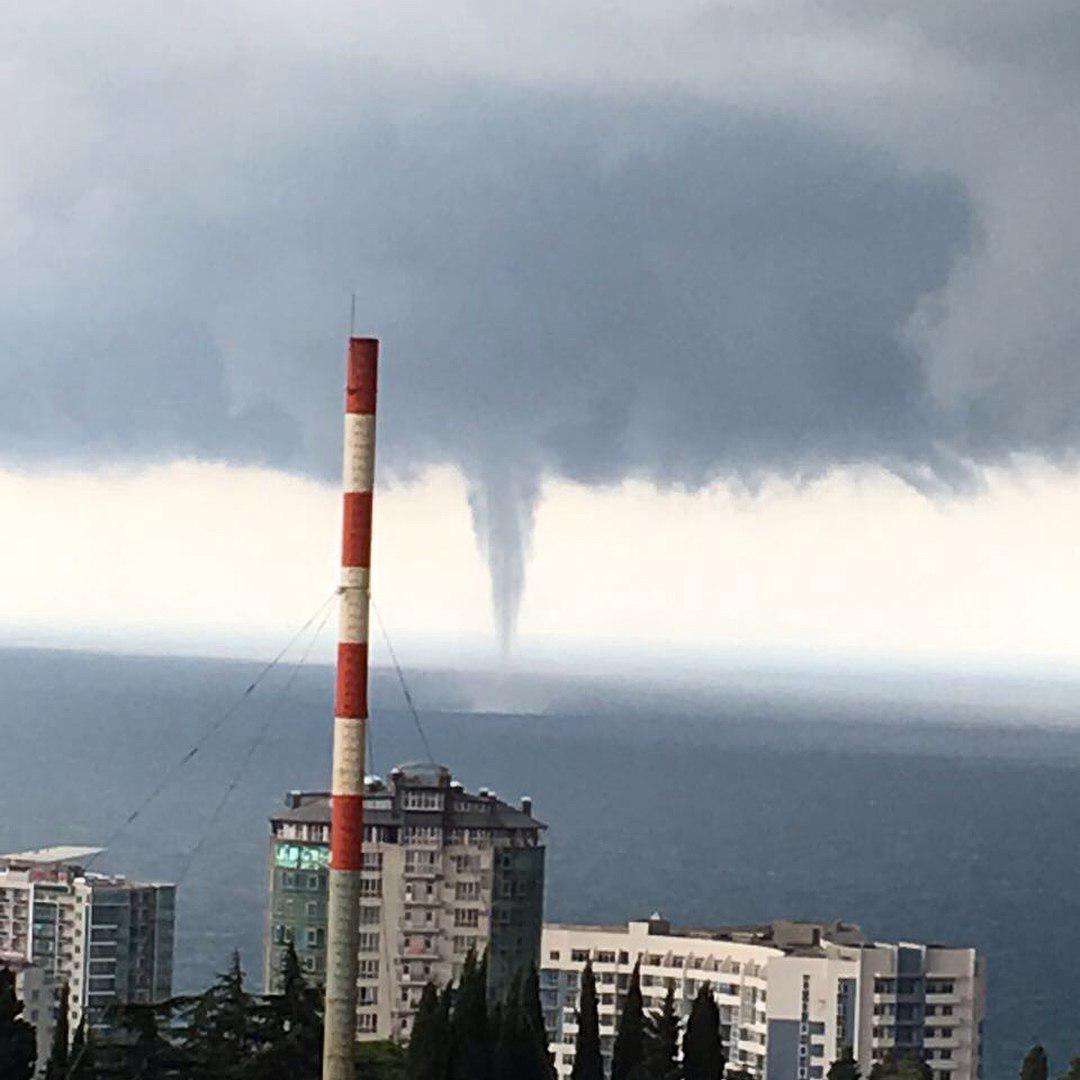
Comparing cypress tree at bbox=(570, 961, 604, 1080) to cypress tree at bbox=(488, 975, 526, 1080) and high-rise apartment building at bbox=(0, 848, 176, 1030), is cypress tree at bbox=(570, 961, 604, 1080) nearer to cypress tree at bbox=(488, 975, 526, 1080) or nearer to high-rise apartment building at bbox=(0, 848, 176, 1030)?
cypress tree at bbox=(488, 975, 526, 1080)

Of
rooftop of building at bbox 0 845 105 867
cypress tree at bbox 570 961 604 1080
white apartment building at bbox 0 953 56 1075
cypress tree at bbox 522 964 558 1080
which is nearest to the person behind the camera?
cypress tree at bbox 522 964 558 1080

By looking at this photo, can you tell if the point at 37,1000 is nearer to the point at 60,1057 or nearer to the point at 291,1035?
the point at 291,1035

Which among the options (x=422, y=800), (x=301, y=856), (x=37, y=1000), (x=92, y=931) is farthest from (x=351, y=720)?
(x=92, y=931)

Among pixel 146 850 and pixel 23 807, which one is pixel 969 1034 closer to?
pixel 146 850

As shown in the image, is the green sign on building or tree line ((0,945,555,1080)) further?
the green sign on building

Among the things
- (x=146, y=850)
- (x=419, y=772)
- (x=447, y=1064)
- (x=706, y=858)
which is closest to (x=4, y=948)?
(x=419, y=772)

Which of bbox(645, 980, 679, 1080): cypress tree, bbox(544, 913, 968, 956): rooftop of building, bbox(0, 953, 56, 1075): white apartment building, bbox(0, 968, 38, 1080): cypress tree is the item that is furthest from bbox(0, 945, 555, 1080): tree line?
bbox(544, 913, 968, 956): rooftop of building

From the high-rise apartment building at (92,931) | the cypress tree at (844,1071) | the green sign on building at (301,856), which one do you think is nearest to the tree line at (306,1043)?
the cypress tree at (844,1071)
